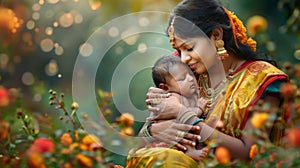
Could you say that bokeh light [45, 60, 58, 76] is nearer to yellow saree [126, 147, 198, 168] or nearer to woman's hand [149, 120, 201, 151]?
woman's hand [149, 120, 201, 151]

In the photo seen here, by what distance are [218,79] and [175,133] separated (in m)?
0.37

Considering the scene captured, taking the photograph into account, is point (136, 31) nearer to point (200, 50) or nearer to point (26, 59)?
point (26, 59)

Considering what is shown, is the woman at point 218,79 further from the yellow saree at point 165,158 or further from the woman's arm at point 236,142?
the yellow saree at point 165,158

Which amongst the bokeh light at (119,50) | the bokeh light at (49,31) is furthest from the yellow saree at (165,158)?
the bokeh light at (49,31)

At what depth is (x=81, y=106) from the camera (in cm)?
357

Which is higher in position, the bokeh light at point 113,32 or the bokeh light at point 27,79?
the bokeh light at point 113,32

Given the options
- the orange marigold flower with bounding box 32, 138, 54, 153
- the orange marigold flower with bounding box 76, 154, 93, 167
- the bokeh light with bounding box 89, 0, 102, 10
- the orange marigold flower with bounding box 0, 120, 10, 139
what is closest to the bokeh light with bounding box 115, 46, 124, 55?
the bokeh light with bounding box 89, 0, 102, 10

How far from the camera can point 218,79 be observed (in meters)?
2.79

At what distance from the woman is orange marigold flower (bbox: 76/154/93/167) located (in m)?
0.65

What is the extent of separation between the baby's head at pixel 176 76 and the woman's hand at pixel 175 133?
154 mm

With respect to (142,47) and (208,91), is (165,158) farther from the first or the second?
(142,47)

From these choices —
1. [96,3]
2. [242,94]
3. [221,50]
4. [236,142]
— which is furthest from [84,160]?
[96,3]

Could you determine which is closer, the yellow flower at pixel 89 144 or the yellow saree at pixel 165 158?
the yellow flower at pixel 89 144

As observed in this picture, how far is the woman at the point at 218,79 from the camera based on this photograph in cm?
253
